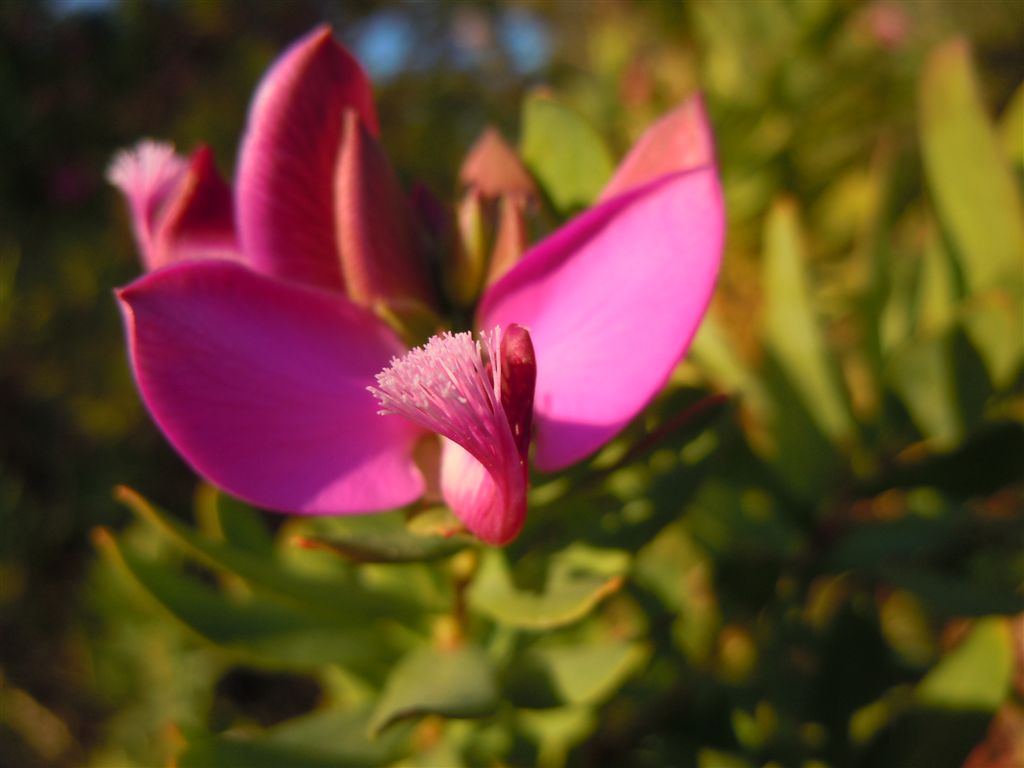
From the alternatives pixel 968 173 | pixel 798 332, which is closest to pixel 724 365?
pixel 798 332

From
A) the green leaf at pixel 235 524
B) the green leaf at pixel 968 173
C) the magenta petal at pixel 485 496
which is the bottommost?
the magenta petal at pixel 485 496

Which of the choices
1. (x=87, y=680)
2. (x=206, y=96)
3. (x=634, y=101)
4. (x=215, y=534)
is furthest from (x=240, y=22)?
(x=215, y=534)

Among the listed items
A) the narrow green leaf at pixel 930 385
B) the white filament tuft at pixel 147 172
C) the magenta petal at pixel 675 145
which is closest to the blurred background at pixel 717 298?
the narrow green leaf at pixel 930 385

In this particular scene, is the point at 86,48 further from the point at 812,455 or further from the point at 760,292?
the point at 812,455

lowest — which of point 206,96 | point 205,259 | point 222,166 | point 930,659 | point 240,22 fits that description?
point 930,659

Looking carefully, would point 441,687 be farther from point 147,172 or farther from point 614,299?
point 147,172

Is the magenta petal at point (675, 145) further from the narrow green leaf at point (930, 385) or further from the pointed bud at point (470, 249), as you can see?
the narrow green leaf at point (930, 385)

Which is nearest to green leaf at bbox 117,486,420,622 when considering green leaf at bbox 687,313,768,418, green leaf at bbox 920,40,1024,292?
green leaf at bbox 687,313,768,418
